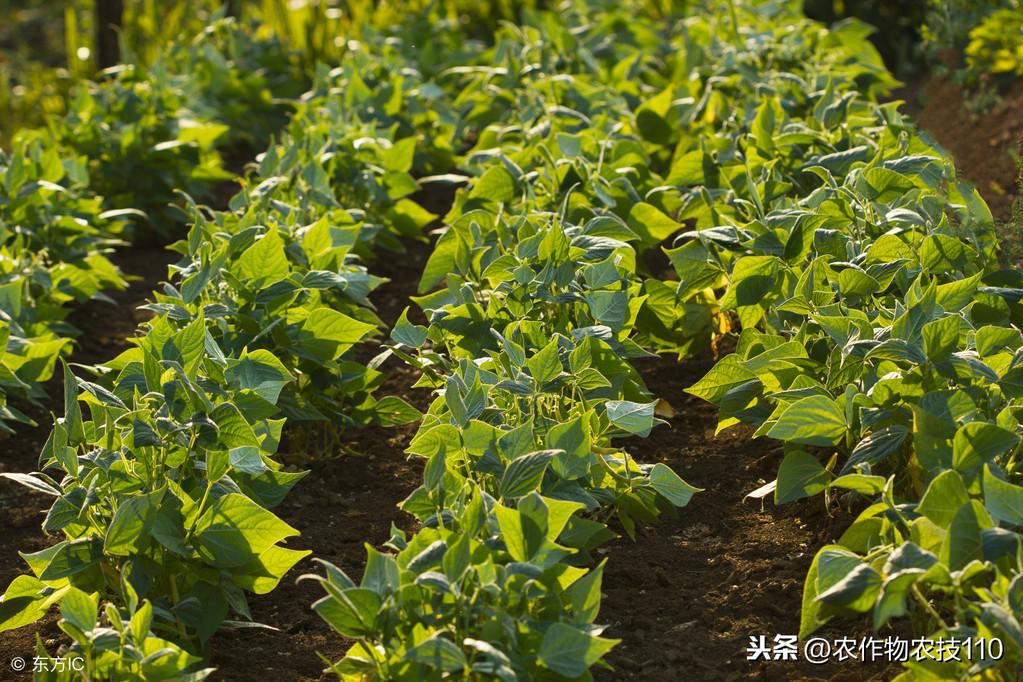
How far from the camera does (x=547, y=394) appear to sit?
2.86 meters

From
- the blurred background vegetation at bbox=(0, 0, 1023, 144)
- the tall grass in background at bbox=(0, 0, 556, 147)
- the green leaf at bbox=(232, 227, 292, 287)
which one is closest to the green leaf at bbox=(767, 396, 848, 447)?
the green leaf at bbox=(232, 227, 292, 287)

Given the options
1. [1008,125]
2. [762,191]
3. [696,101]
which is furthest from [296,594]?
[1008,125]

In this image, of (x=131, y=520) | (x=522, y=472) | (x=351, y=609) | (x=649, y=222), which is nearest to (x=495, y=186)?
(x=649, y=222)

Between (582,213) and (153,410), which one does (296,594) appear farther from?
(582,213)

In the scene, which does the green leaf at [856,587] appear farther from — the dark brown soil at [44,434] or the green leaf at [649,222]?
the green leaf at [649,222]

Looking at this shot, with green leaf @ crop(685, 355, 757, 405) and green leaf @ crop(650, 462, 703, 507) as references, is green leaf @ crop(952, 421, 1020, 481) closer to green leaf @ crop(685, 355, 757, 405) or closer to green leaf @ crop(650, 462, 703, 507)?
green leaf @ crop(650, 462, 703, 507)

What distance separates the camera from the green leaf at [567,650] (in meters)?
2.17

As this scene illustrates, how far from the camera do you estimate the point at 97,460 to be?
261cm

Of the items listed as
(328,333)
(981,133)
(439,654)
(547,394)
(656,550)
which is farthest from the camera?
(981,133)

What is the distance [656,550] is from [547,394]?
48 centimetres

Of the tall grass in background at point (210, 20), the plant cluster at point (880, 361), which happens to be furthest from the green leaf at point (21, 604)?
the tall grass in background at point (210, 20)

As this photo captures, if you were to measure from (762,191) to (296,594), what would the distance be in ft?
5.94

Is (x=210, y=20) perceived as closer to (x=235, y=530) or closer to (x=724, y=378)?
(x=724, y=378)

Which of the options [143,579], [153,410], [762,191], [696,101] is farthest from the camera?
[696,101]
